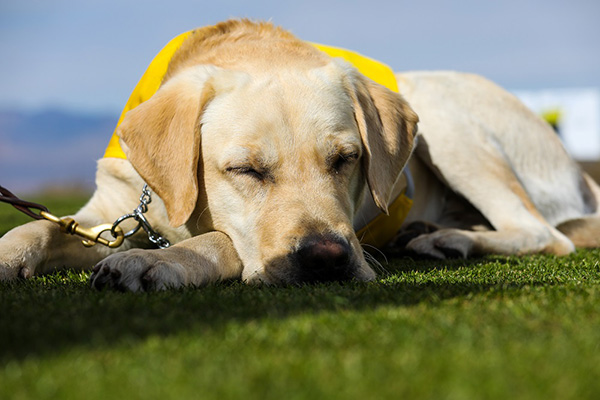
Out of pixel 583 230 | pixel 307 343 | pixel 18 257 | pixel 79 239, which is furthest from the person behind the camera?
pixel 583 230

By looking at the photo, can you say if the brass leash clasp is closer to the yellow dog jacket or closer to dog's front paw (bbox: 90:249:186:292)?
the yellow dog jacket

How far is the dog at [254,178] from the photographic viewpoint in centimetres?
258

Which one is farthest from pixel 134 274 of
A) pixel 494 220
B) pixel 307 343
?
pixel 494 220

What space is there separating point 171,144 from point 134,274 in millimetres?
792

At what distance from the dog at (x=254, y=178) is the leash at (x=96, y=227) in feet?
0.18

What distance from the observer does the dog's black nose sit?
2.49 m

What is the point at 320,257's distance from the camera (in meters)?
2.49

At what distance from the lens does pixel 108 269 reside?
7.91ft

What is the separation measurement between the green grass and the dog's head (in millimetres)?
232

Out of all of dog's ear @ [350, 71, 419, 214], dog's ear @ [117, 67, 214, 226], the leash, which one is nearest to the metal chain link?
the leash

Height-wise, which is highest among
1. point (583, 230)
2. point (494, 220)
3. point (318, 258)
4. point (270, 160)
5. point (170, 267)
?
point (270, 160)

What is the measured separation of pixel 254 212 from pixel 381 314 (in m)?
1.10

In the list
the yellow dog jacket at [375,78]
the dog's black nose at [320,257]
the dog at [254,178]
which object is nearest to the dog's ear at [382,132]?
the dog at [254,178]

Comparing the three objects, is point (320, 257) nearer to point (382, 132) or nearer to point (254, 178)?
point (254, 178)
